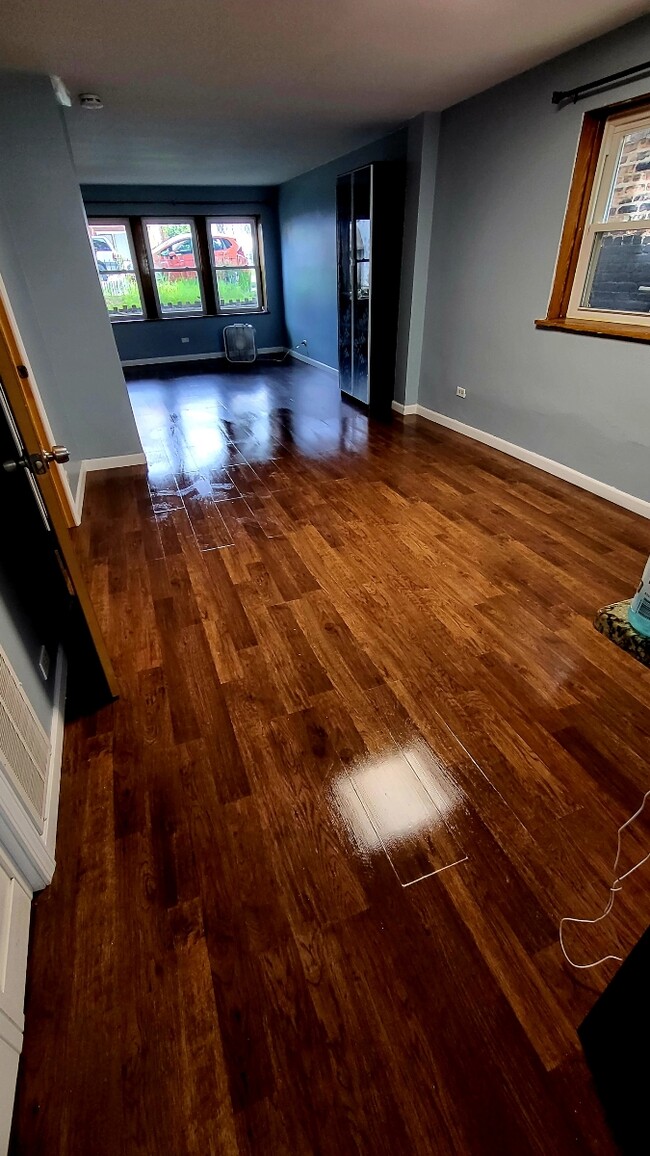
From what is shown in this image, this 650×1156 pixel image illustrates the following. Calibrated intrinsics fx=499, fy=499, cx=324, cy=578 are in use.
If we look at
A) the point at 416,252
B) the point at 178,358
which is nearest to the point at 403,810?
the point at 416,252

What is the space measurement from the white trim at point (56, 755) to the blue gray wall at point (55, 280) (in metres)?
2.03

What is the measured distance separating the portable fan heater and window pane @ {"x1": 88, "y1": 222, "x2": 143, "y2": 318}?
1407 millimetres

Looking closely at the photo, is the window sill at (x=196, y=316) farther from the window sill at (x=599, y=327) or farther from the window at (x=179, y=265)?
the window sill at (x=599, y=327)

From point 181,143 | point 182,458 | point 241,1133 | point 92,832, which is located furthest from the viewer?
point 181,143

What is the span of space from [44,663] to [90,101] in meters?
3.88

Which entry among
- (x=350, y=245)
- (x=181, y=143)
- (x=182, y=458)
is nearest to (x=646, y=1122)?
(x=182, y=458)

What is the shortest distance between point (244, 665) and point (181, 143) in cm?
526

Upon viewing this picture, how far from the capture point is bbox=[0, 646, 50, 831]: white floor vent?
1226 mm

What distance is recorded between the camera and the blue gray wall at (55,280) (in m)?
3.01

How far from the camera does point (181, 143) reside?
4680 mm

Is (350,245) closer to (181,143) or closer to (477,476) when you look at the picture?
(181,143)

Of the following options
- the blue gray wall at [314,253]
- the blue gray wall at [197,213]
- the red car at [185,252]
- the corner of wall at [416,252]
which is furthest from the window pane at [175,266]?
the corner of wall at [416,252]

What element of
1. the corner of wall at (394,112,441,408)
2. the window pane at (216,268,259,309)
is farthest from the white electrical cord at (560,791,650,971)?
the window pane at (216,268,259,309)

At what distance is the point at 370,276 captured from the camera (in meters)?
4.67
